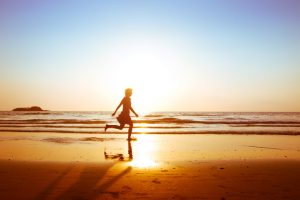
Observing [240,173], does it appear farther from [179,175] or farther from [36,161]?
[36,161]

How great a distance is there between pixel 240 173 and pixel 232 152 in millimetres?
3840

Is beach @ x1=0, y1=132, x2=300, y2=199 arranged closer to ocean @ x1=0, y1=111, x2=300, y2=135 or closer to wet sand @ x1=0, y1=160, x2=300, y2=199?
wet sand @ x1=0, y1=160, x2=300, y2=199

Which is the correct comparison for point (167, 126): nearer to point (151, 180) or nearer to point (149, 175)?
point (149, 175)

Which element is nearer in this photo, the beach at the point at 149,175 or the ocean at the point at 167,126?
the beach at the point at 149,175

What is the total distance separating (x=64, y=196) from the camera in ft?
16.8

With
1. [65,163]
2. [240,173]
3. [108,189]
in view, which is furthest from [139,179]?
[65,163]

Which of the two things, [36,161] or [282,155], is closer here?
[36,161]

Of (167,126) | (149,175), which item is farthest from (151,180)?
(167,126)

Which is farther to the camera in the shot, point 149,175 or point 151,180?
point 149,175

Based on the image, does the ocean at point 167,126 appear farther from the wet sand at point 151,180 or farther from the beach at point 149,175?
the wet sand at point 151,180

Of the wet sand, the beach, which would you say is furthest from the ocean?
the wet sand

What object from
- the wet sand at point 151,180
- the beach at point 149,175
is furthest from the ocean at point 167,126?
the wet sand at point 151,180

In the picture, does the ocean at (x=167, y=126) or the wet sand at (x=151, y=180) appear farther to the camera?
the ocean at (x=167, y=126)

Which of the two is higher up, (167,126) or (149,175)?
(149,175)
